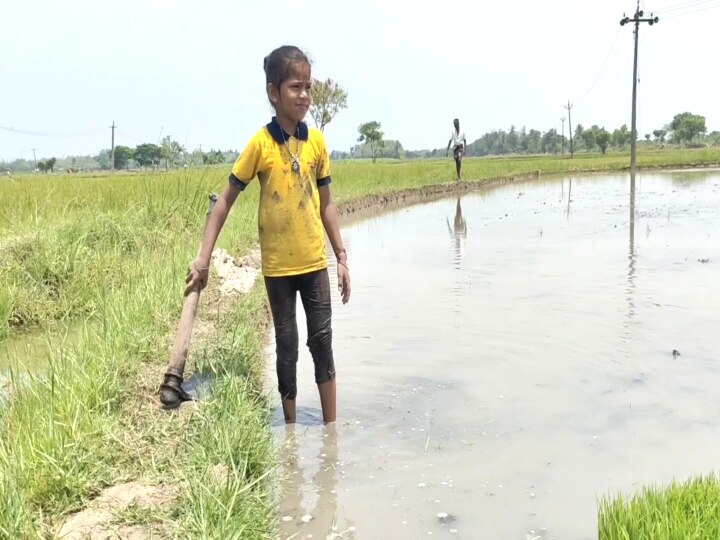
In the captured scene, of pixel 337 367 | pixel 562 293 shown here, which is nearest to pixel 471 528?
pixel 337 367

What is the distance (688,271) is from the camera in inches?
270

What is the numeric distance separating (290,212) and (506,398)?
1578 millimetres

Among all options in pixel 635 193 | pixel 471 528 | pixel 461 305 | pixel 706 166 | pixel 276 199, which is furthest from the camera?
pixel 706 166

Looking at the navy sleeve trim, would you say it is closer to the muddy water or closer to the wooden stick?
the wooden stick

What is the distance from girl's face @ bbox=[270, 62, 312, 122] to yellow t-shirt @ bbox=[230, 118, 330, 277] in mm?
90

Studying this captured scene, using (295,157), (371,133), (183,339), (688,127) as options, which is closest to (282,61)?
(295,157)

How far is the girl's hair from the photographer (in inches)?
114

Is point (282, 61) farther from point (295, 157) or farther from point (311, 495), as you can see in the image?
point (311, 495)

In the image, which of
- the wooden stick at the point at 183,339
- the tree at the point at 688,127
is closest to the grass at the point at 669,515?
the wooden stick at the point at 183,339

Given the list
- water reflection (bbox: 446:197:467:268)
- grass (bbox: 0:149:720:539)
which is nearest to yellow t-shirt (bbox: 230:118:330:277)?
grass (bbox: 0:149:720:539)

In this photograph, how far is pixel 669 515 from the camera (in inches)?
79.4

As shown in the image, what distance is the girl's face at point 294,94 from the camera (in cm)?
290

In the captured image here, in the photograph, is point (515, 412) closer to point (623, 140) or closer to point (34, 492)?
point (34, 492)

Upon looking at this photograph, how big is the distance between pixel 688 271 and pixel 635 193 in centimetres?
1246
